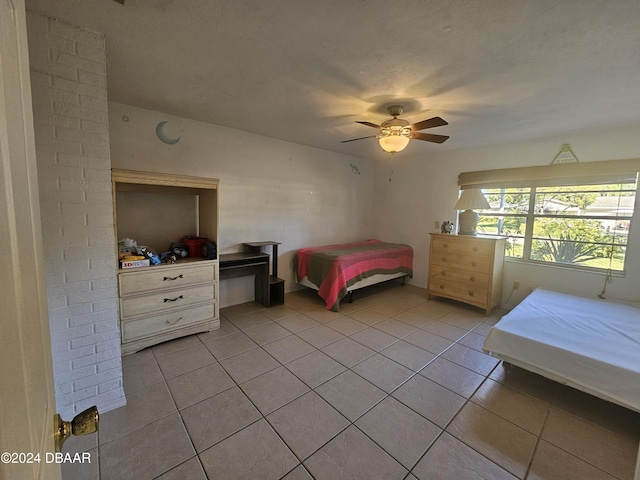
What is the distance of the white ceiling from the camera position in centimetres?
136

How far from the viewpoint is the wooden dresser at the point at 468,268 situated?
342 cm

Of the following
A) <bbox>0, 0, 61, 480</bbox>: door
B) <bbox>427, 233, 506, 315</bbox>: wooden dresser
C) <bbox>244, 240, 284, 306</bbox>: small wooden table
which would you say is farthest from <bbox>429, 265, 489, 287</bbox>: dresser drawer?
<bbox>0, 0, 61, 480</bbox>: door

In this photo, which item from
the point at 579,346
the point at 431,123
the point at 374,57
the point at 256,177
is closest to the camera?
the point at 374,57

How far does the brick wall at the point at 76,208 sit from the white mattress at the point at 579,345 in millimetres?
2812

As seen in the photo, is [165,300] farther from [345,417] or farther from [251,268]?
[345,417]

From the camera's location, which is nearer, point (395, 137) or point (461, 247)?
point (395, 137)

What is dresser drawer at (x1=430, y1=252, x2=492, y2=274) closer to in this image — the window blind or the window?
the window

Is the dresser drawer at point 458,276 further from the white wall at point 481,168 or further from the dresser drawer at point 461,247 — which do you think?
the white wall at point 481,168

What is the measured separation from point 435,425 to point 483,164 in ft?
11.3

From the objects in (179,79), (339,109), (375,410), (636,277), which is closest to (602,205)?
(636,277)

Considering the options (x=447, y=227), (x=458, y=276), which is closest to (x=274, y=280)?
(x=458, y=276)

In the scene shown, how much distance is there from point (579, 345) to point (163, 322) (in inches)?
132

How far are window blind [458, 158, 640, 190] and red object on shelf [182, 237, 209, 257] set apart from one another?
12.0 feet

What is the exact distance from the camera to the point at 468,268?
3596 mm
